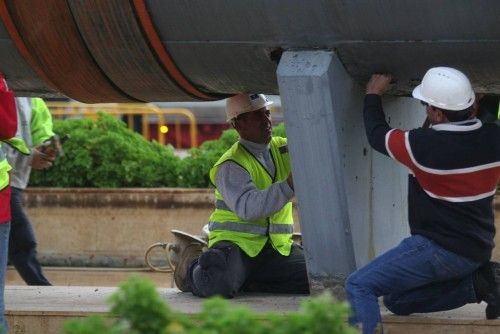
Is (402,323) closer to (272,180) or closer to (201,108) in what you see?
(272,180)

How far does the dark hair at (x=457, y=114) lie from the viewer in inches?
203

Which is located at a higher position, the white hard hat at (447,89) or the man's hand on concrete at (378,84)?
the man's hand on concrete at (378,84)

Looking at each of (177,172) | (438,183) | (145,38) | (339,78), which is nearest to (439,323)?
(438,183)

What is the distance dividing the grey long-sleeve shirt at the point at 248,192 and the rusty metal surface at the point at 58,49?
0.68 meters

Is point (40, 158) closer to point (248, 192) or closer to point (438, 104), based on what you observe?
point (248, 192)

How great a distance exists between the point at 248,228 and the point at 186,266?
438mm

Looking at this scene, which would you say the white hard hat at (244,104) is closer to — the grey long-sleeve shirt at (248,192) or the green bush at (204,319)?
the grey long-sleeve shirt at (248,192)

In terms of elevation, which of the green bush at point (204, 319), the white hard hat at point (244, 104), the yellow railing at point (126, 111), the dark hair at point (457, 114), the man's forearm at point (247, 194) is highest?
the yellow railing at point (126, 111)

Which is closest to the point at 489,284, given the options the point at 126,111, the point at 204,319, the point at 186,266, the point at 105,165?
the point at 186,266

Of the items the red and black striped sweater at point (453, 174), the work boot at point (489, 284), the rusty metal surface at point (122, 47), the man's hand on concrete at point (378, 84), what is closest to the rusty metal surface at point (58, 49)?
the rusty metal surface at point (122, 47)

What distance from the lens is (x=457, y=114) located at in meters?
5.16

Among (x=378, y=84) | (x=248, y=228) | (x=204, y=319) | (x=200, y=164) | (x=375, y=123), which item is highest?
(x=200, y=164)

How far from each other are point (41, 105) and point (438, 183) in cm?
372

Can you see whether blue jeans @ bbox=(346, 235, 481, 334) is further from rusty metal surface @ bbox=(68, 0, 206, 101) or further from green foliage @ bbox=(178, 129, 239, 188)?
green foliage @ bbox=(178, 129, 239, 188)
